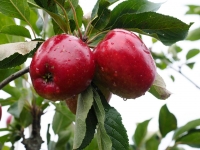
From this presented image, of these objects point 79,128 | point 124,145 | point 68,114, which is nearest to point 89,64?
point 79,128

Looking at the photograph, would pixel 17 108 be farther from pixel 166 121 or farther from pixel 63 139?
pixel 166 121

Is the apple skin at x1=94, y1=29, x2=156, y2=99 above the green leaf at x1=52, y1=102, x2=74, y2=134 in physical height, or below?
above

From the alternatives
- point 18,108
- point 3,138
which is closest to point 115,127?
point 18,108

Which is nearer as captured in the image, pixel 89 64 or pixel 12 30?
pixel 89 64

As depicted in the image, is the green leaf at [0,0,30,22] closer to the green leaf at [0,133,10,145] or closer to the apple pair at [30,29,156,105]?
the apple pair at [30,29,156,105]

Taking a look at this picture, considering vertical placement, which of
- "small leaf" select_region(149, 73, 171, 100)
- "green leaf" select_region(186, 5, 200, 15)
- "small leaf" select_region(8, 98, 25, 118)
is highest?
"small leaf" select_region(149, 73, 171, 100)

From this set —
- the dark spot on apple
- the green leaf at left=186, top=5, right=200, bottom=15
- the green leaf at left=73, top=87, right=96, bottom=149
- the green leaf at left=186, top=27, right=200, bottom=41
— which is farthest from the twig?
the green leaf at left=186, top=5, right=200, bottom=15

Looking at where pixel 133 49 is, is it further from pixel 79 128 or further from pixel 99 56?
pixel 79 128

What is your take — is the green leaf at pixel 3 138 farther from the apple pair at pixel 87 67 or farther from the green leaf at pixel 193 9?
the green leaf at pixel 193 9

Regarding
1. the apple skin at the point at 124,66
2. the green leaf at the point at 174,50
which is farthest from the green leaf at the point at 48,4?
the green leaf at the point at 174,50
